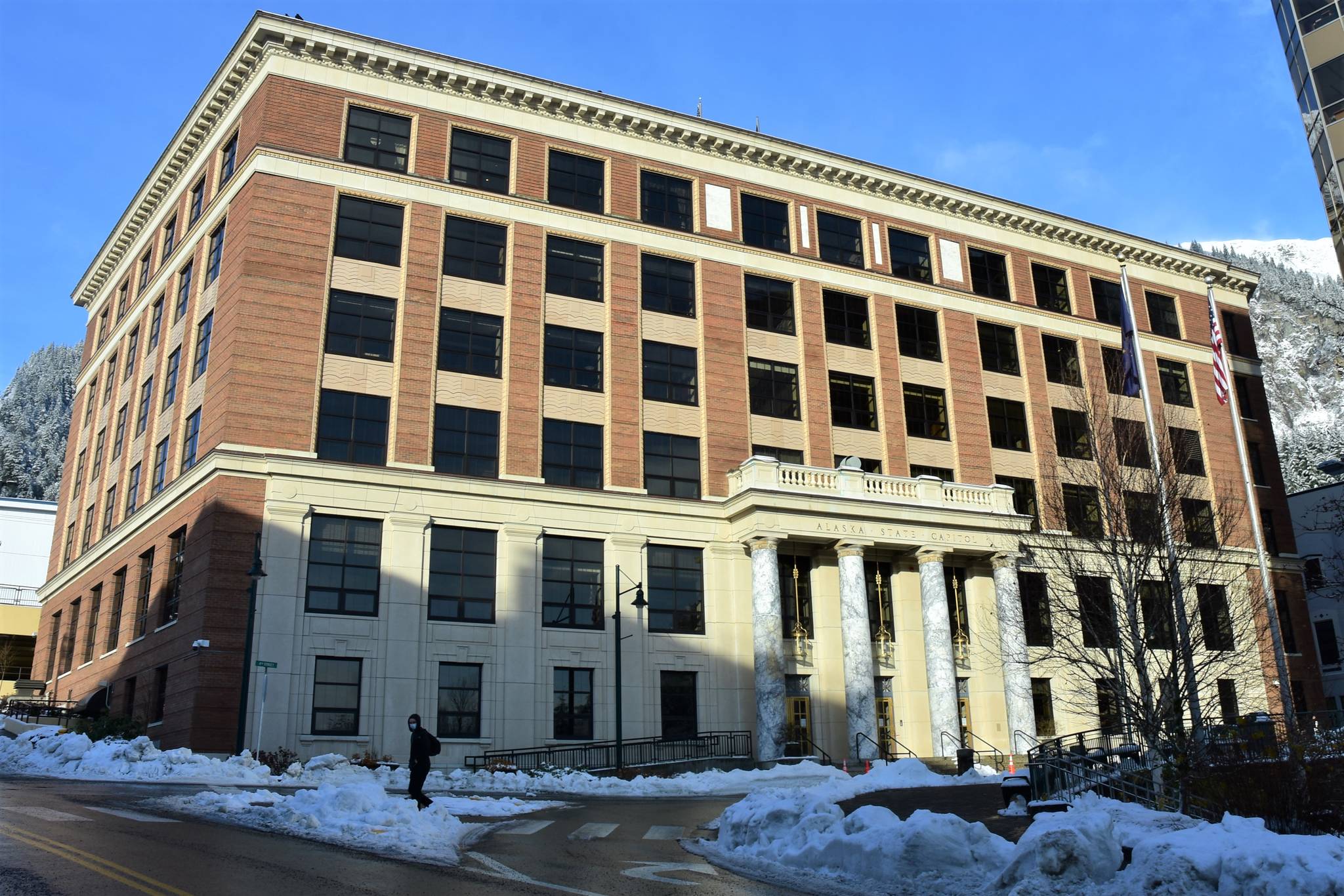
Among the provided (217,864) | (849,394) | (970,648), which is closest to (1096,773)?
(217,864)

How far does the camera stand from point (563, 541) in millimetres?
38094

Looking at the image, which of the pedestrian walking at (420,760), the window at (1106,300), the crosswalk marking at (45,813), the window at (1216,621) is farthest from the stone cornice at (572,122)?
the crosswalk marking at (45,813)

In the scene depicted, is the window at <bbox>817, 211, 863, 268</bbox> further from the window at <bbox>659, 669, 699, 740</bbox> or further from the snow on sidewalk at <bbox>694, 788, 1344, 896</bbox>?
the snow on sidewalk at <bbox>694, 788, 1344, 896</bbox>

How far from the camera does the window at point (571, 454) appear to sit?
38781 mm

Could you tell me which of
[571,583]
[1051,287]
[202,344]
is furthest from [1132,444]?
[202,344]

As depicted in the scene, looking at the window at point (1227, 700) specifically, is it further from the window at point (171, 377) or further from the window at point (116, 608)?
the window at point (116, 608)

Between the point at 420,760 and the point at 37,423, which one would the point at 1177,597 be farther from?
the point at 37,423

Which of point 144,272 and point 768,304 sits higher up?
point 144,272

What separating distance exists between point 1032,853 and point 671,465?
2936cm

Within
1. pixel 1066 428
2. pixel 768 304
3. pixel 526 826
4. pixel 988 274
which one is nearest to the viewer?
pixel 526 826

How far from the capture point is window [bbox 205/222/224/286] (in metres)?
40.1

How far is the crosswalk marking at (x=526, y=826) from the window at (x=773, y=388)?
→ 24419mm

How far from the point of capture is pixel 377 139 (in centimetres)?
3984

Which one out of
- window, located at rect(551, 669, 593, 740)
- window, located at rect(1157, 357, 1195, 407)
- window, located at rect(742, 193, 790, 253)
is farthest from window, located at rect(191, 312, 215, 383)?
window, located at rect(1157, 357, 1195, 407)
